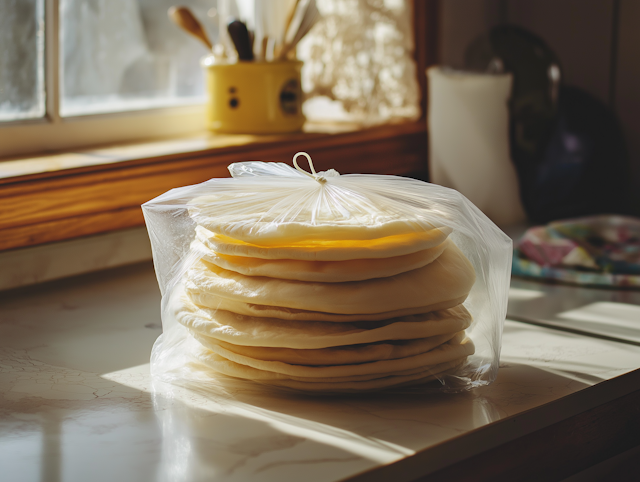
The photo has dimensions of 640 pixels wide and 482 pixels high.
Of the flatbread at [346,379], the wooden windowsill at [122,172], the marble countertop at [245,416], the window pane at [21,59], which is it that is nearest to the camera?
the marble countertop at [245,416]

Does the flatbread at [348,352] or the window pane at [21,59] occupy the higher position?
the window pane at [21,59]

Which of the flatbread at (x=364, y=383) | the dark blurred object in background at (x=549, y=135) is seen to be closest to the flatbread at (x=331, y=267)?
the flatbread at (x=364, y=383)

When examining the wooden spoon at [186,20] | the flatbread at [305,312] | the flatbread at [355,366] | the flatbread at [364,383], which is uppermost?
the wooden spoon at [186,20]

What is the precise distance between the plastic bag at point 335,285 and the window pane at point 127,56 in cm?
82

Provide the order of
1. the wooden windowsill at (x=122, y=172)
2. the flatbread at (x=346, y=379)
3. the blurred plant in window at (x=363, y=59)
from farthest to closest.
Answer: the blurred plant in window at (x=363, y=59), the wooden windowsill at (x=122, y=172), the flatbread at (x=346, y=379)

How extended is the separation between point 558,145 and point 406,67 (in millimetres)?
428

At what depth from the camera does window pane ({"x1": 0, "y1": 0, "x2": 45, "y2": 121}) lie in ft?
4.41

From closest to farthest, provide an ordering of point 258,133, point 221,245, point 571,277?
point 221,245 < point 571,277 < point 258,133

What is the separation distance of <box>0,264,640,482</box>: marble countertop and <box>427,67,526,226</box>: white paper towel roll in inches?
29.0

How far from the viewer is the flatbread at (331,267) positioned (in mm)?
Result: 667

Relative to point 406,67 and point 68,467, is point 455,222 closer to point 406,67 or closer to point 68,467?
point 68,467

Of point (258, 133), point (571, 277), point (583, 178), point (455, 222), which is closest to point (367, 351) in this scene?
point (455, 222)

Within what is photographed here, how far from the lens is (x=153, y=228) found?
81 cm

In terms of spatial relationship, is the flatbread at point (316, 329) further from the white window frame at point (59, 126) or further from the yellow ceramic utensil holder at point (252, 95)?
the yellow ceramic utensil holder at point (252, 95)
